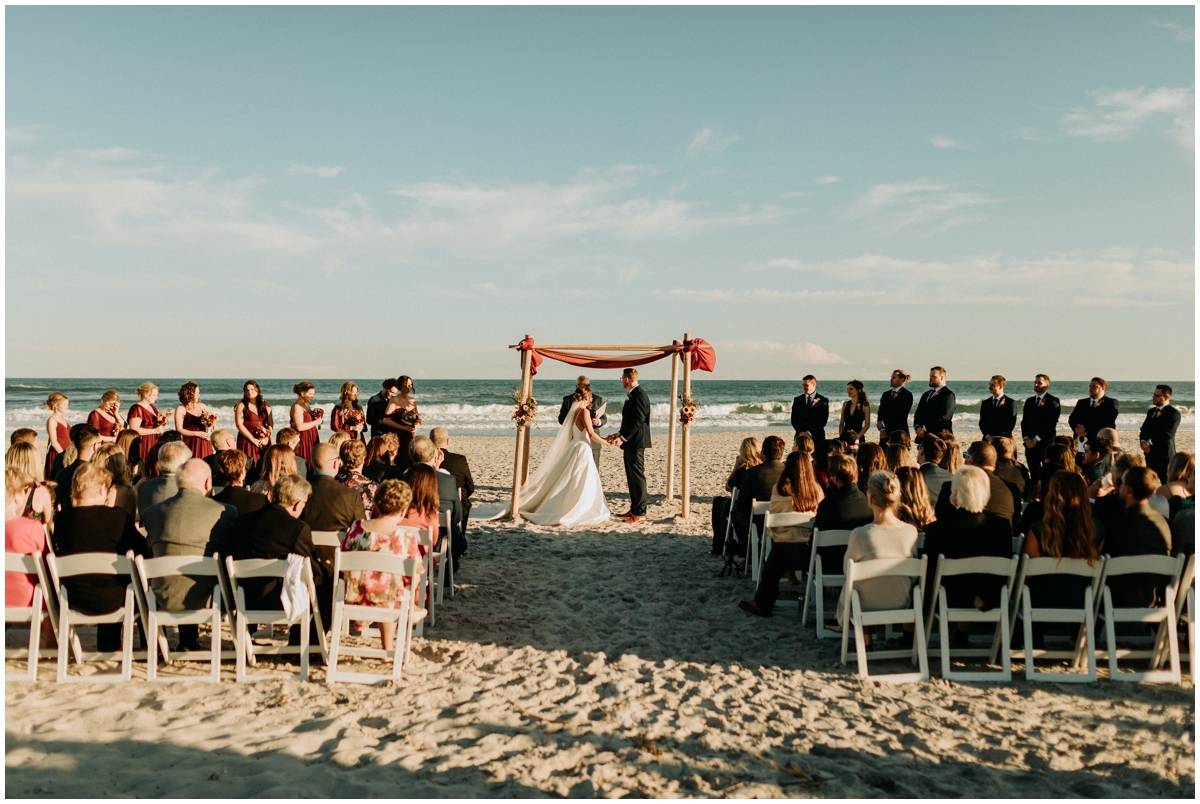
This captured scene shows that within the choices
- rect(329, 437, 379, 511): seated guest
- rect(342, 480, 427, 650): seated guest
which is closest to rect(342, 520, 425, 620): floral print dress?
rect(342, 480, 427, 650): seated guest

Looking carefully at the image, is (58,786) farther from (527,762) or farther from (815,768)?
(815,768)

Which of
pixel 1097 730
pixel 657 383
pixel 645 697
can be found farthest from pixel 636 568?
pixel 657 383

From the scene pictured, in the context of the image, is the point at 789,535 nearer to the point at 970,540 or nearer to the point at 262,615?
the point at 970,540

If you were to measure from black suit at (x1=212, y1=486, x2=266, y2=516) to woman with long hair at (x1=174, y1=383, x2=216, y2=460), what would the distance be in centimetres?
328

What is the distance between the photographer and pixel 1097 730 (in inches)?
157

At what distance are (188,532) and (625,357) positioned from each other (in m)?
6.35

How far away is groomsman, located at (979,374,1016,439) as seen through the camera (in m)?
10.1

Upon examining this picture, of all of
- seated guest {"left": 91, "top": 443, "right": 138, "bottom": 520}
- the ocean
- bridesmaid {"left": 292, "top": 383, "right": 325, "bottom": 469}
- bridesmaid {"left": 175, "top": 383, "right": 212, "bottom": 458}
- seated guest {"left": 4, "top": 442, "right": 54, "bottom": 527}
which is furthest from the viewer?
the ocean

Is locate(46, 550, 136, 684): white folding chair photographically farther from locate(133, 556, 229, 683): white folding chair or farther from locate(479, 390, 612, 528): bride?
locate(479, 390, 612, 528): bride

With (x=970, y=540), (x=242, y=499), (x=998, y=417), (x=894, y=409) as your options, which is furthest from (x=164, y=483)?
(x=998, y=417)

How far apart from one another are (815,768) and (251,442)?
25.1 ft

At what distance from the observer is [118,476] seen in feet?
18.5

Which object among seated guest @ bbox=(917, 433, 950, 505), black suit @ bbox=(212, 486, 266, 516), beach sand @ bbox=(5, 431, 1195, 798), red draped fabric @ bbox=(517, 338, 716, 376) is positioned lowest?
beach sand @ bbox=(5, 431, 1195, 798)

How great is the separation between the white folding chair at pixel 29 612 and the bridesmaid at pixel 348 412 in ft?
14.7
